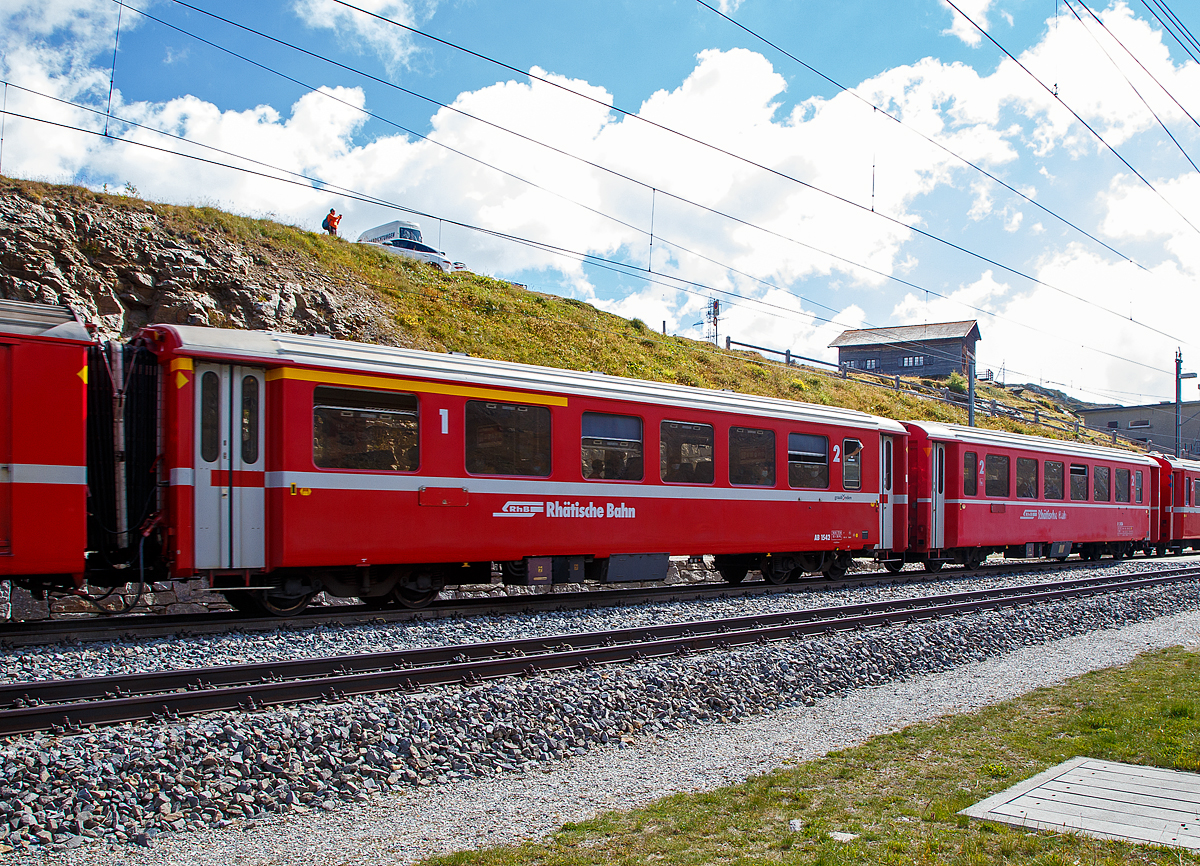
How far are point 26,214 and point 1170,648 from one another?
2207 centimetres

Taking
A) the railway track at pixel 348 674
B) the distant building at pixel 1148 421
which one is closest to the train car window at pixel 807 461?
the railway track at pixel 348 674

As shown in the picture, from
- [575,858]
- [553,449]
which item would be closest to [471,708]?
[575,858]

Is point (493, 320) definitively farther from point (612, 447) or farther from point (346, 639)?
point (346, 639)

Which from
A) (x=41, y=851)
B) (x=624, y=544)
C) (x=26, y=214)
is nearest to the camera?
(x=41, y=851)

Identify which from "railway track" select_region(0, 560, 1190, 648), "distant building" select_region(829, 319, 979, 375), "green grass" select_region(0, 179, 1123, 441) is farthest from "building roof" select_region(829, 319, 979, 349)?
"railway track" select_region(0, 560, 1190, 648)

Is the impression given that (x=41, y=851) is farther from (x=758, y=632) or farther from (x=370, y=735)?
(x=758, y=632)

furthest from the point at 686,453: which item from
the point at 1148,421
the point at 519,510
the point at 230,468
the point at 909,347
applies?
the point at 1148,421

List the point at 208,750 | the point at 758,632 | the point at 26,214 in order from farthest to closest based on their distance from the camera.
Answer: the point at 26,214
the point at 758,632
the point at 208,750

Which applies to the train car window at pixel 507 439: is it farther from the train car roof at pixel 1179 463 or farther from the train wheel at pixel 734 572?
the train car roof at pixel 1179 463

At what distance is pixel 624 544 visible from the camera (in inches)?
490

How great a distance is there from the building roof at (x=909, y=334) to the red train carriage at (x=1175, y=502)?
46.8m

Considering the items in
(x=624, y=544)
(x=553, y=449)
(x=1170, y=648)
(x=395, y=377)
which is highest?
(x=395, y=377)

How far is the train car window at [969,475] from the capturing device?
18203 mm

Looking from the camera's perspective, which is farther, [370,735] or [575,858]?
[370,735]
